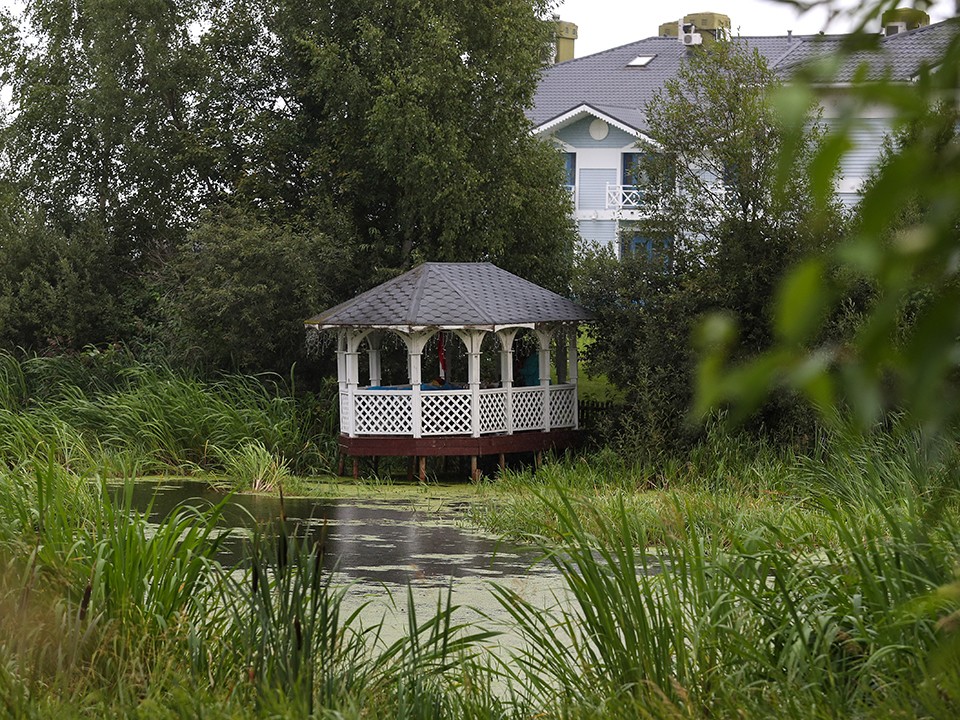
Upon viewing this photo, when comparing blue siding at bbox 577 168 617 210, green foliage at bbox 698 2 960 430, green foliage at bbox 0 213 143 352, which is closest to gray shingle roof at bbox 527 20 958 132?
blue siding at bbox 577 168 617 210

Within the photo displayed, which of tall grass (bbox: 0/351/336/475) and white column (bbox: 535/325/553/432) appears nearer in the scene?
tall grass (bbox: 0/351/336/475)

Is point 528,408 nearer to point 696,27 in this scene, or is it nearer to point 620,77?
point 620,77

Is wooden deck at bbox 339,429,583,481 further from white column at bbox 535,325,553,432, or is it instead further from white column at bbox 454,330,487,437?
white column at bbox 535,325,553,432

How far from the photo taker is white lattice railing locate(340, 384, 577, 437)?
18.3 m

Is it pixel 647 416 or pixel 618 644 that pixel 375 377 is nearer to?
pixel 647 416

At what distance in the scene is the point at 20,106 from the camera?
23.0 m

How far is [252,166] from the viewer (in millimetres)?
22422

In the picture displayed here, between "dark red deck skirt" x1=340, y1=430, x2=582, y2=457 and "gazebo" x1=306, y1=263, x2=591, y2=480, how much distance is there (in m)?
0.01

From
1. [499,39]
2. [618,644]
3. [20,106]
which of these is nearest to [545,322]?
[499,39]

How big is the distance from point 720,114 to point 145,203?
33.2 feet

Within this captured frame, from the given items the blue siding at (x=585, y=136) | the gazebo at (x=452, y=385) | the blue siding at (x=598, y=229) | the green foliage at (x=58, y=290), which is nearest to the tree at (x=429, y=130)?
the gazebo at (x=452, y=385)

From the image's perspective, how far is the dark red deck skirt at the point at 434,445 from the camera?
18.1 metres

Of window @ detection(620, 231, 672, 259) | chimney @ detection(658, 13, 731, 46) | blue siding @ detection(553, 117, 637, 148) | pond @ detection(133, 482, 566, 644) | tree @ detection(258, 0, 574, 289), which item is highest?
chimney @ detection(658, 13, 731, 46)

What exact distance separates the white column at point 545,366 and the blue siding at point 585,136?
18.1m
